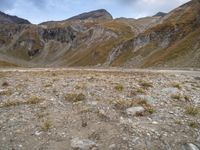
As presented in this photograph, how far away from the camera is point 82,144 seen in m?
13.2

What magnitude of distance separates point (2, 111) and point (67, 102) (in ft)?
11.7

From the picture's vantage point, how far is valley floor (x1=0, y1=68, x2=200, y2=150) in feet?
43.8

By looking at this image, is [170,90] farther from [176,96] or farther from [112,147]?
[112,147]

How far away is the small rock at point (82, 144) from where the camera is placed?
42.7ft

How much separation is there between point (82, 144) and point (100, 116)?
8.80ft

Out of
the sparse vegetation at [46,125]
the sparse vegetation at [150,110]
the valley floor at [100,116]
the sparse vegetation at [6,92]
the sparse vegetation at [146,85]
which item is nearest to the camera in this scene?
the valley floor at [100,116]

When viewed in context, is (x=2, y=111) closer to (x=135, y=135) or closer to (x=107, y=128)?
(x=107, y=128)

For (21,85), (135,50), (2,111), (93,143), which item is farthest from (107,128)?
(135,50)

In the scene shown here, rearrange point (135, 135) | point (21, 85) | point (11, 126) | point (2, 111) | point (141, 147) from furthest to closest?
point (21, 85)
point (2, 111)
point (11, 126)
point (135, 135)
point (141, 147)

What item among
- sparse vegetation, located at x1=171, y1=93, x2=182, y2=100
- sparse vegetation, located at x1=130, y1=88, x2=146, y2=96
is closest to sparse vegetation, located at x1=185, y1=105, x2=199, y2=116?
sparse vegetation, located at x1=171, y1=93, x2=182, y2=100

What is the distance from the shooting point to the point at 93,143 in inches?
521

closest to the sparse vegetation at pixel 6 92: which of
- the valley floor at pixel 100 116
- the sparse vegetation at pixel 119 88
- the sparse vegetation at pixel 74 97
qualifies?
the valley floor at pixel 100 116

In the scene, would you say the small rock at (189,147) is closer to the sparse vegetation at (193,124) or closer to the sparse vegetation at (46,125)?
the sparse vegetation at (193,124)

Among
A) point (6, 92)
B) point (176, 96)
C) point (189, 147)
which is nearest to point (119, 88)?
point (176, 96)
